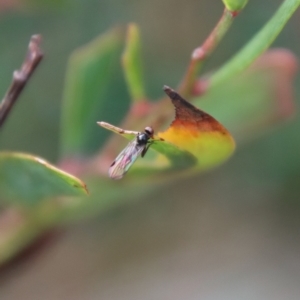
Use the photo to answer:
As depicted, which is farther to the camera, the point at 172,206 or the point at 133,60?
the point at 172,206

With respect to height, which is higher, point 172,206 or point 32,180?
point 172,206

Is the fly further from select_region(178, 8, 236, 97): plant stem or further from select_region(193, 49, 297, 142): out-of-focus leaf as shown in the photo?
select_region(193, 49, 297, 142): out-of-focus leaf

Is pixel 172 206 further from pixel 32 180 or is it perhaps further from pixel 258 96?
pixel 32 180

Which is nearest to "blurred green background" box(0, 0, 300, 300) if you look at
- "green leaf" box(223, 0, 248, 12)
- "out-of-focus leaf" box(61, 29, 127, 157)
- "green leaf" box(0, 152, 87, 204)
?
"out-of-focus leaf" box(61, 29, 127, 157)

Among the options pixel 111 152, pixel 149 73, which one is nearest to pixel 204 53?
pixel 111 152

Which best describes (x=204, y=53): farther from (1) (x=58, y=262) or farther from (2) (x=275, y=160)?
(1) (x=58, y=262)

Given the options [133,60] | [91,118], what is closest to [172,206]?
[91,118]

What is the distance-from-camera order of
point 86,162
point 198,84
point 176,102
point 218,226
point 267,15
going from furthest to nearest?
point 218,226, point 267,15, point 86,162, point 198,84, point 176,102
